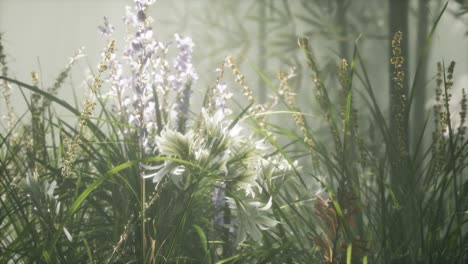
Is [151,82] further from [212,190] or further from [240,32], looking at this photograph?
[240,32]

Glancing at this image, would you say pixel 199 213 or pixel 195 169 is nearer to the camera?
pixel 195 169

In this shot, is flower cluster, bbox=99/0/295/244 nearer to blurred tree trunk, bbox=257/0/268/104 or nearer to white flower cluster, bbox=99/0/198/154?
white flower cluster, bbox=99/0/198/154

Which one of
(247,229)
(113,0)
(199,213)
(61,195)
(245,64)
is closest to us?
(247,229)

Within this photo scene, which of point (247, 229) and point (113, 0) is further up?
point (113, 0)

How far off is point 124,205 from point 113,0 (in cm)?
315

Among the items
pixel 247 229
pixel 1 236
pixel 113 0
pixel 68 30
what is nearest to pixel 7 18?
pixel 68 30

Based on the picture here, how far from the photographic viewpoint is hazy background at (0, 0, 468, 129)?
204cm

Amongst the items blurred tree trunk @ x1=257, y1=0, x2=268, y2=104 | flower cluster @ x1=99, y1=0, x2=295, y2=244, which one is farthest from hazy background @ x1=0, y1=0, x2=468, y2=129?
flower cluster @ x1=99, y1=0, x2=295, y2=244

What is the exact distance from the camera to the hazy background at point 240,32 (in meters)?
2.04

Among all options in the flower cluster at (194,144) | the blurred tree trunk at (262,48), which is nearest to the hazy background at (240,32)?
the blurred tree trunk at (262,48)

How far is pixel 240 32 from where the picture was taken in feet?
8.93

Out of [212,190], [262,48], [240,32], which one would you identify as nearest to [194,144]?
[212,190]

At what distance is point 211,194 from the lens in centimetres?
102

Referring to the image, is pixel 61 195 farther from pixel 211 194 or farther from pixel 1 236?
pixel 211 194
